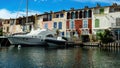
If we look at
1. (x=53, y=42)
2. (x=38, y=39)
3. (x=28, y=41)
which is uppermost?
(x=38, y=39)

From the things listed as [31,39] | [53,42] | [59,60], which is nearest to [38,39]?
[31,39]

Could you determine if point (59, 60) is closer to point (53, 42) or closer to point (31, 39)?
point (53, 42)

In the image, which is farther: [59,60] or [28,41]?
[28,41]

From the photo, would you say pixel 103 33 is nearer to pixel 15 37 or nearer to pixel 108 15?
pixel 108 15

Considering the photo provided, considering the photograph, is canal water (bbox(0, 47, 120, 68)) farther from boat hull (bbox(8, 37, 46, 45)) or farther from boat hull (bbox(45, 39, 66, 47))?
boat hull (bbox(8, 37, 46, 45))

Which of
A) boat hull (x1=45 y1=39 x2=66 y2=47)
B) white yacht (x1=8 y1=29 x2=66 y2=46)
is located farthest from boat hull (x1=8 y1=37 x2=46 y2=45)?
boat hull (x1=45 y1=39 x2=66 y2=47)

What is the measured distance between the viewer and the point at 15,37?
74125 millimetres

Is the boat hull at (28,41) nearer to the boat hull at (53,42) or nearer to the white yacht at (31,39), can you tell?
the white yacht at (31,39)

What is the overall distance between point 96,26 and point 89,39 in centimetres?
405

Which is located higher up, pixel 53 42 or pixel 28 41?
pixel 28 41

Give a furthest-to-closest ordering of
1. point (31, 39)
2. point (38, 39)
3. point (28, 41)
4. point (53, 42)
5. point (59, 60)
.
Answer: point (38, 39) → point (28, 41) → point (31, 39) → point (53, 42) → point (59, 60)

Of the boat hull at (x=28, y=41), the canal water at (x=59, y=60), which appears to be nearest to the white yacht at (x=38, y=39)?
the boat hull at (x=28, y=41)

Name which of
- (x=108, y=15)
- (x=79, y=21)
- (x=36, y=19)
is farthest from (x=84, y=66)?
(x=36, y=19)

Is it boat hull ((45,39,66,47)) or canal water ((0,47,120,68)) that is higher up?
boat hull ((45,39,66,47))
